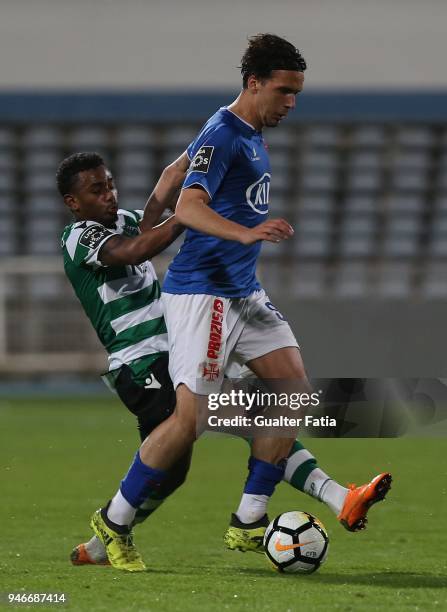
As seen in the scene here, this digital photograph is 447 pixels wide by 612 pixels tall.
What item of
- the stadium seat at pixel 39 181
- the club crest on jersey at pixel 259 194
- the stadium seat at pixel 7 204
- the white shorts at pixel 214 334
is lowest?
the stadium seat at pixel 7 204

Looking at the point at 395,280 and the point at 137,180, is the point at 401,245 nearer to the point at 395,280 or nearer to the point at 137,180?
the point at 395,280

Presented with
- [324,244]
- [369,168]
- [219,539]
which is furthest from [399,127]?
[219,539]

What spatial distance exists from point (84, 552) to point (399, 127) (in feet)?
42.7

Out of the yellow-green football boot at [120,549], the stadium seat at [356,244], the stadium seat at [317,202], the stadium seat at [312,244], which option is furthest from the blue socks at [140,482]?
the stadium seat at [317,202]

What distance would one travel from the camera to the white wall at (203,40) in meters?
13.6

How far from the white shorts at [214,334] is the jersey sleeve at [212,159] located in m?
0.38

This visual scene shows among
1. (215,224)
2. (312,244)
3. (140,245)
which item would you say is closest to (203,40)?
(312,244)

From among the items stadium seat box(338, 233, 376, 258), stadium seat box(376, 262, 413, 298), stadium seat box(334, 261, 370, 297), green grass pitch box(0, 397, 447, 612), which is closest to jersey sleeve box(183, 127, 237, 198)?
green grass pitch box(0, 397, 447, 612)

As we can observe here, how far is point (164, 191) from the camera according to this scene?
14.3 feet

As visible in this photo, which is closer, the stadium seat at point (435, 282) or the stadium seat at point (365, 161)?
the stadium seat at point (435, 282)

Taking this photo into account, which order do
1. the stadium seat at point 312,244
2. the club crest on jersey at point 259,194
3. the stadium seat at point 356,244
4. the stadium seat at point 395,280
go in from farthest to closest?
the stadium seat at point 356,244, the stadium seat at point 312,244, the stadium seat at point 395,280, the club crest on jersey at point 259,194

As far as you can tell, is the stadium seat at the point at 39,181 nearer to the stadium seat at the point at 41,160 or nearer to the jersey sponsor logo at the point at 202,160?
the stadium seat at the point at 41,160

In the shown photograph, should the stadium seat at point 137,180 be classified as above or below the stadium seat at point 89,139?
below

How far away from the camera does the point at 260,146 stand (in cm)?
403
